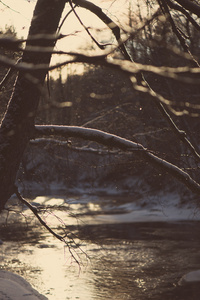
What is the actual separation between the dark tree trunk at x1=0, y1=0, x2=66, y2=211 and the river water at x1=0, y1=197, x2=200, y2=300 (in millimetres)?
2792

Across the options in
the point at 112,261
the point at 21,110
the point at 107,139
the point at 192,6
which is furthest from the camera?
the point at 112,261

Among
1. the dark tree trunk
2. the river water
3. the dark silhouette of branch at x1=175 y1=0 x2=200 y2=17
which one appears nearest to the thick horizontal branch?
the dark tree trunk

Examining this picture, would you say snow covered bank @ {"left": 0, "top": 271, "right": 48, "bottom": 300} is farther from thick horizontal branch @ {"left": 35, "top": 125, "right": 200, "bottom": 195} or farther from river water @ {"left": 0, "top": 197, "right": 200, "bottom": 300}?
thick horizontal branch @ {"left": 35, "top": 125, "right": 200, "bottom": 195}

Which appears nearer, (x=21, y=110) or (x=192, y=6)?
(x=192, y=6)

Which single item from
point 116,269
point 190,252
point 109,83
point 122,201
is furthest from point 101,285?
point 109,83

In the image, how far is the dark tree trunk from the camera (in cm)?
405

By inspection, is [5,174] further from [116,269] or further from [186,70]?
[116,269]

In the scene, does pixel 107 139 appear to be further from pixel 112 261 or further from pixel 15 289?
pixel 112 261

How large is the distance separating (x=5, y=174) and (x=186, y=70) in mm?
2511

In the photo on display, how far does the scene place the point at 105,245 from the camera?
1571 cm

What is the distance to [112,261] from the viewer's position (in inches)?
533

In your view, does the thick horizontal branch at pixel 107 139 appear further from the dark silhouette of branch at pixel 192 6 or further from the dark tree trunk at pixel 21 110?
the dark silhouette of branch at pixel 192 6

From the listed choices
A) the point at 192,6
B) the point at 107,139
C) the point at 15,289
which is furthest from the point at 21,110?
the point at 15,289

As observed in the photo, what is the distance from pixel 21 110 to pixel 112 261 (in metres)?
10.2
